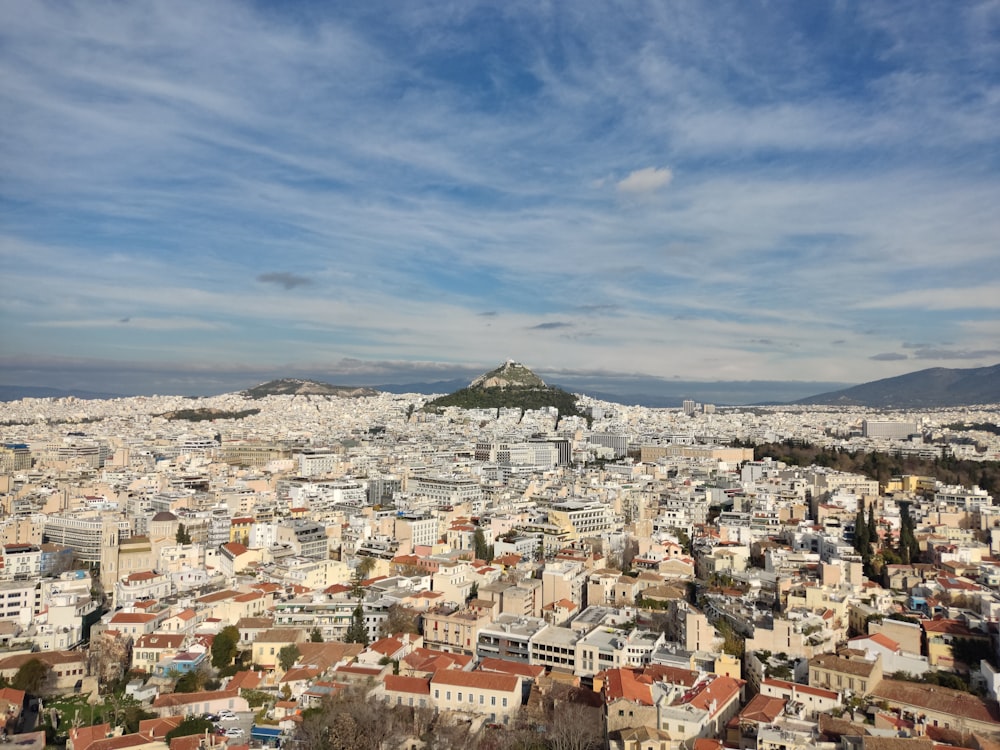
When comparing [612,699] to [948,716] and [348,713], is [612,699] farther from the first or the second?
[948,716]

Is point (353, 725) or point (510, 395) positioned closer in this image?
point (353, 725)

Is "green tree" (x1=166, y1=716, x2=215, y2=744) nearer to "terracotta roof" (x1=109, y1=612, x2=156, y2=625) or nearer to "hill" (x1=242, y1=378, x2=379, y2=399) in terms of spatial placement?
"terracotta roof" (x1=109, y1=612, x2=156, y2=625)

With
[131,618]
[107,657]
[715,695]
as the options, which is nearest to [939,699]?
[715,695]

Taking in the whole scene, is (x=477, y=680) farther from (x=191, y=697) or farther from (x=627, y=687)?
(x=191, y=697)

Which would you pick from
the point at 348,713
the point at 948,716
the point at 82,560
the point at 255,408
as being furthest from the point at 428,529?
the point at 255,408

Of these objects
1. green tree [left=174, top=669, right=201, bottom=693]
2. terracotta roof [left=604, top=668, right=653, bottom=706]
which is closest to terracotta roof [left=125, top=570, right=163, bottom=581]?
green tree [left=174, top=669, right=201, bottom=693]

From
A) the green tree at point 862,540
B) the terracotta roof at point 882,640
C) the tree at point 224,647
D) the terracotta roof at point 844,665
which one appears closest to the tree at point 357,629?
the tree at point 224,647

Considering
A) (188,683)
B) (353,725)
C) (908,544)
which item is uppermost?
(908,544)
